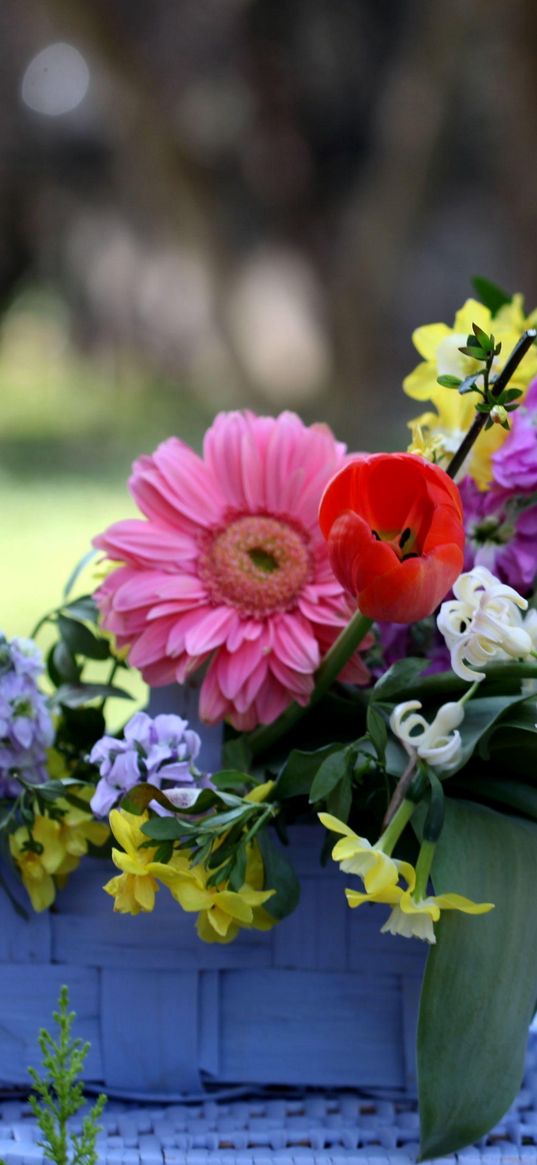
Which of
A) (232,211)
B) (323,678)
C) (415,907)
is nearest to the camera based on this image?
(415,907)

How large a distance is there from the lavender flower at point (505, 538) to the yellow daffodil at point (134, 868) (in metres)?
0.19

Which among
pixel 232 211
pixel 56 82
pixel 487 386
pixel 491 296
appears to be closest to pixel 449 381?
pixel 487 386

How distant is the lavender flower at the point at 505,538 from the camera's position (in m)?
0.51

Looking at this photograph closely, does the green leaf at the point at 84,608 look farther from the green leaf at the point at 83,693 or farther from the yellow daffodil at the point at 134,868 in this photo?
the yellow daffodil at the point at 134,868

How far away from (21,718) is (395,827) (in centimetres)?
16

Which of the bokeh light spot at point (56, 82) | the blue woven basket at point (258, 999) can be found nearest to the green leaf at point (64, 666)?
the blue woven basket at point (258, 999)

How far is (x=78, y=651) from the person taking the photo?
0.54 metres

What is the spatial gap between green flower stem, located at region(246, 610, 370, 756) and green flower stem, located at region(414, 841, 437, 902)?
0.28 feet

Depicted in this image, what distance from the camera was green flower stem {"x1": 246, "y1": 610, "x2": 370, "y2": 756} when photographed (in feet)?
1.48

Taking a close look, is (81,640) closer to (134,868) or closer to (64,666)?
(64,666)

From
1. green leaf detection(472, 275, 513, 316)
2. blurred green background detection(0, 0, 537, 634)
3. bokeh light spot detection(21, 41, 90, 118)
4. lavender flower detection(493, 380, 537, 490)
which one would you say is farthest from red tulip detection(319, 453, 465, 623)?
bokeh light spot detection(21, 41, 90, 118)

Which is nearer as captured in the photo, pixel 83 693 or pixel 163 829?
pixel 163 829

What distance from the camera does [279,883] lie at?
1.41 ft

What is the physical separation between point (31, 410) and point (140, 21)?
88 centimetres
